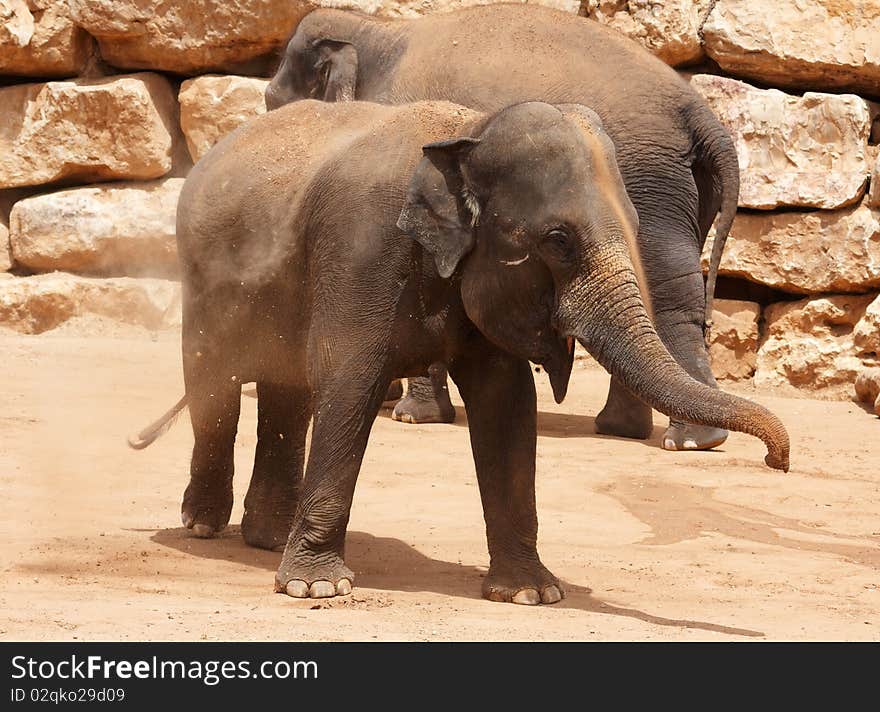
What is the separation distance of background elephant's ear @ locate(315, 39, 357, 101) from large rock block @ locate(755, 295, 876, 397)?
373cm

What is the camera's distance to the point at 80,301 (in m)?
11.4

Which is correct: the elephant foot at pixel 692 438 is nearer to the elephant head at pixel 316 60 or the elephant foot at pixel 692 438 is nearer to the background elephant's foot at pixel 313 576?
the elephant head at pixel 316 60

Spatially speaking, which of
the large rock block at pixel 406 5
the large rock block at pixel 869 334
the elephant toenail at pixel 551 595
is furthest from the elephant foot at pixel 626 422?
the elephant toenail at pixel 551 595

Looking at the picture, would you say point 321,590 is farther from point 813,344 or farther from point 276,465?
point 813,344

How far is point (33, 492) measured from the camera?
6.79m

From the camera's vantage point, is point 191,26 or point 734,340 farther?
point 191,26

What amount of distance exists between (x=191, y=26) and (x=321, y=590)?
7252 mm

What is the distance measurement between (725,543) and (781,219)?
5266mm

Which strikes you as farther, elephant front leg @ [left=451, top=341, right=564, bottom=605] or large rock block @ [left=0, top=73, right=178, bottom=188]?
large rock block @ [left=0, top=73, right=178, bottom=188]

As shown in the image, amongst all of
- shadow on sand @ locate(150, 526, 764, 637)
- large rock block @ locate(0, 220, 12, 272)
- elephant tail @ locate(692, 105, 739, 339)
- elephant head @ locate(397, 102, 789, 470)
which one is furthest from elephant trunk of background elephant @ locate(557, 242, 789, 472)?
large rock block @ locate(0, 220, 12, 272)

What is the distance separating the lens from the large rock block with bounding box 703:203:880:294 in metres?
11.1

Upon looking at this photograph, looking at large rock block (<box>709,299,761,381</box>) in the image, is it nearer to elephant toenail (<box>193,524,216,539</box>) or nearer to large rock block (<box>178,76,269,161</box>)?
large rock block (<box>178,76,269,161</box>)

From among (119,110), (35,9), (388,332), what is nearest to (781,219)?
(119,110)

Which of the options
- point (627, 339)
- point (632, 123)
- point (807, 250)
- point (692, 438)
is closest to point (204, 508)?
point (627, 339)
